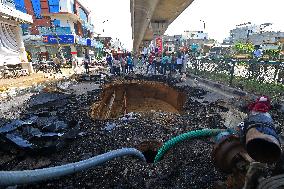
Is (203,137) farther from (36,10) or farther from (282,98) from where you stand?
(36,10)

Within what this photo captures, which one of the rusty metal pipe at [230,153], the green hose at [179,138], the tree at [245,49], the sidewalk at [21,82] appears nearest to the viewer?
the rusty metal pipe at [230,153]

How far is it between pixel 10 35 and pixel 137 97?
44.9 ft

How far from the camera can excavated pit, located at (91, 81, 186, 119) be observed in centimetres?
1354

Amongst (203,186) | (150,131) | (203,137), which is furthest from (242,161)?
(150,131)

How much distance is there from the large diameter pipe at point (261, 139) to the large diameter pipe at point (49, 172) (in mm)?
2300

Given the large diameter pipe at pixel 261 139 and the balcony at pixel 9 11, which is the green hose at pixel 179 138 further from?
the balcony at pixel 9 11

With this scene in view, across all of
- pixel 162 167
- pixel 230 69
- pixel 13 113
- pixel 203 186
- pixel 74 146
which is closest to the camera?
pixel 203 186

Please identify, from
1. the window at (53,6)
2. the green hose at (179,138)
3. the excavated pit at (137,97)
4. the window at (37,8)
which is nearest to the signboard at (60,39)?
the window at (53,6)

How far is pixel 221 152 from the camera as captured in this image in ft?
9.98

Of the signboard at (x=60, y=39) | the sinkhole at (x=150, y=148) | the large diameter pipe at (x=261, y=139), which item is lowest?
the sinkhole at (x=150, y=148)

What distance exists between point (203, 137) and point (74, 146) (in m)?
2.95

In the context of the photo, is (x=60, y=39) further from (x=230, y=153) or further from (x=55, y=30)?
(x=230, y=153)

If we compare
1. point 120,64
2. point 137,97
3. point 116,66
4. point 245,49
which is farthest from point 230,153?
point 245,49

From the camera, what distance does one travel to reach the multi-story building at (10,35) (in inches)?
681
